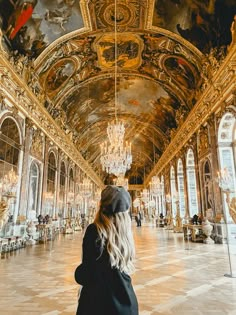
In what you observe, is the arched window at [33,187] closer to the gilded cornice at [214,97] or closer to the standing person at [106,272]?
the gilded cornice at [214,97]

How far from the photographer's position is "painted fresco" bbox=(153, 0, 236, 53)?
8234 millimetres

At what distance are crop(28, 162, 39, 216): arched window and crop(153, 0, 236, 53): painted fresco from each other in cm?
903

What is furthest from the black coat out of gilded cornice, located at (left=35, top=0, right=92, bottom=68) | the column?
gilded cornice, located at (left=35, top=0, right=92, bottom=68)

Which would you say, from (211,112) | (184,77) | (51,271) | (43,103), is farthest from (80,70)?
(51,271)

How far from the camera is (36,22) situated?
30.8 feet

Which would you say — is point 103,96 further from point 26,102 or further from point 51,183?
point 26,102

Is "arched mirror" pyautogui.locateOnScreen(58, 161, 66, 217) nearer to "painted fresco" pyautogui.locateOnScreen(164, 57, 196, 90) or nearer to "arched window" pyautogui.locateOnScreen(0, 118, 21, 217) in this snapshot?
"arched window" pyautogui.locateOnScreen(0, 118, 21, 217)

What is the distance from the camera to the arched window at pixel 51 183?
13.6 meters

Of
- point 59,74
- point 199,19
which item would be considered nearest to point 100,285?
point 199,19

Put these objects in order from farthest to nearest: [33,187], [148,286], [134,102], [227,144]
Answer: [134,102], [33,187], [227,144], [148,286]

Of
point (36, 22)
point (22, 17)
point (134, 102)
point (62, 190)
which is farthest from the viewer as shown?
point (134, 102)

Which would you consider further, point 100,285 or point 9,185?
point 9,185

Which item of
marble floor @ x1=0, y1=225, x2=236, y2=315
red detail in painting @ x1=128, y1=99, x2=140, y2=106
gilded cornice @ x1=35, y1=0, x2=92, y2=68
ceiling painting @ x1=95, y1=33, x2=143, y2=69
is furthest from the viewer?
red detail in painting @ x1=128, y1=99, x2=140, y2=106

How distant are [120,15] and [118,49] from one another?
244cm
